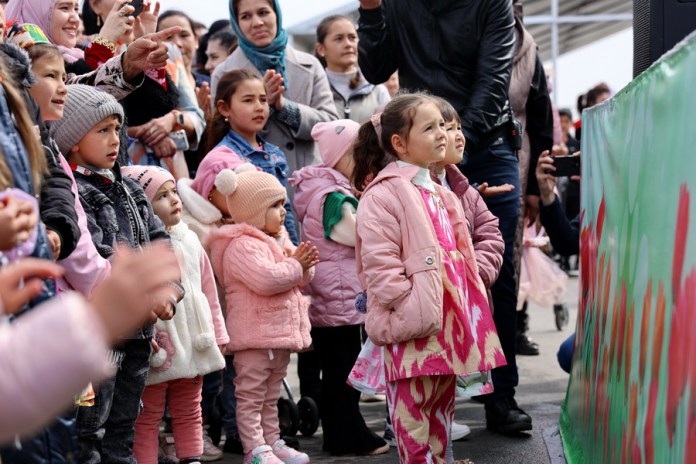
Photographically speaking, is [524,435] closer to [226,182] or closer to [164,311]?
[226,182]

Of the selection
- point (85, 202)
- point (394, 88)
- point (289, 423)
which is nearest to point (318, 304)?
point (289, 423)

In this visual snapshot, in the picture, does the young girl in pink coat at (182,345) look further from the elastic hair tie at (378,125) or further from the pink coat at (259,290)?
the elastic hair tie at (378,125)

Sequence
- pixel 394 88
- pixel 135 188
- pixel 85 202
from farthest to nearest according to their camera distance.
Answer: pixel 394 88 < pixel 135 188 < pixel 85 202

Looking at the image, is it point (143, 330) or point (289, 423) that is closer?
point (143, 330)

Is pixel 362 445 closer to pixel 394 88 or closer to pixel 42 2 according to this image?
pixel 42 2

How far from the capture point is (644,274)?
3137 mm

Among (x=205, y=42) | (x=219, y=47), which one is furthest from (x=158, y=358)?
(x=205, y=42)

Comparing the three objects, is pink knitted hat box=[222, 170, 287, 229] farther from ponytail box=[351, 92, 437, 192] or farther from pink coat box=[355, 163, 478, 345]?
pink coat box=[355, 163, 478, 345]

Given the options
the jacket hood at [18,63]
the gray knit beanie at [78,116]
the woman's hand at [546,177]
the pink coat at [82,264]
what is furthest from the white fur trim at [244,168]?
the jacket hood at [18,63]

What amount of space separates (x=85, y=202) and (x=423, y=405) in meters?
1.54

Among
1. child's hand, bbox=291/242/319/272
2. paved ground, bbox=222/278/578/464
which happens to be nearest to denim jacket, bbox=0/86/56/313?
child's hand, bbox=291/242/319/272

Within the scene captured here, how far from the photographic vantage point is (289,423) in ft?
20.5

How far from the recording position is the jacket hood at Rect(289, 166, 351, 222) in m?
6.08

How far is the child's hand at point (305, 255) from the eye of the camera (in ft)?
18.2
